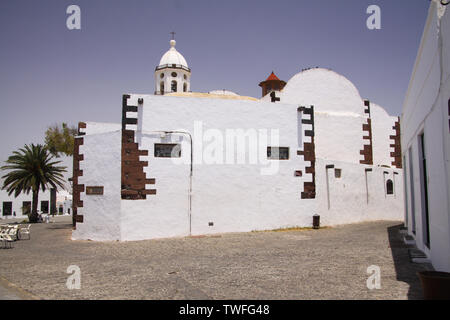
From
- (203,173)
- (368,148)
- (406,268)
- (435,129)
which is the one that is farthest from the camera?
(368,148)

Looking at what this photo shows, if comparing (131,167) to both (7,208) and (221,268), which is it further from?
(7,208)

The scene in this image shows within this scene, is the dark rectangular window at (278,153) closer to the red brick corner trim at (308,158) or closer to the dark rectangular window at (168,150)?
the red brick corner trim at (308,158)

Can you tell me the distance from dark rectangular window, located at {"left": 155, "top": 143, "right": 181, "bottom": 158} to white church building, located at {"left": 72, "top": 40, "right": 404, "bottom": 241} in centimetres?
4

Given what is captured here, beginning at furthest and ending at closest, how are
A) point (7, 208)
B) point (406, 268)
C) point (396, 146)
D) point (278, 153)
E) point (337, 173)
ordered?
point (7, 208) → point (396, 146) → point (337, 173) → point (278, 153) → point (406, 268)

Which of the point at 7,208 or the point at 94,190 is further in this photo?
the point at 7,208

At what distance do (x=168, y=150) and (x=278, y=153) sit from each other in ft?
15.5

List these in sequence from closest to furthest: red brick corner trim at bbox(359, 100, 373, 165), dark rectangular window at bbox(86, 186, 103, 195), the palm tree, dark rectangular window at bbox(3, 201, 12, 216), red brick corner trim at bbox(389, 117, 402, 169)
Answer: dark rectangular window at bbox(86, 186, 103, 195), red brick corner trim at bbox(359, 100, 373, 165), red brick corner trim at bbox(389, 117, 402, 169), the palm tree, dark rectangular window at bbox(3, 201, 12, 216)

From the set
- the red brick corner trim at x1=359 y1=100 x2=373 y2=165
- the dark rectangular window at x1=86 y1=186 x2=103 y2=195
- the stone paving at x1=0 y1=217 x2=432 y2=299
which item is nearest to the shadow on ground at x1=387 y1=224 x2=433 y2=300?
the stone paving at x1=0 y1=217 x2=432 y2=299

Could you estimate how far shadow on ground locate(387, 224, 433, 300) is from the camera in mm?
5531

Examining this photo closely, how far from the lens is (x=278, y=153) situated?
1512 centimetres

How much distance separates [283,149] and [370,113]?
794 centimetres

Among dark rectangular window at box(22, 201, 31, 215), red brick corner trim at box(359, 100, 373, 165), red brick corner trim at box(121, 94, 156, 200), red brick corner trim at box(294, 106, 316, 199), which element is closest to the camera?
red brick corner trim at box(121, 94, 156, 200)
